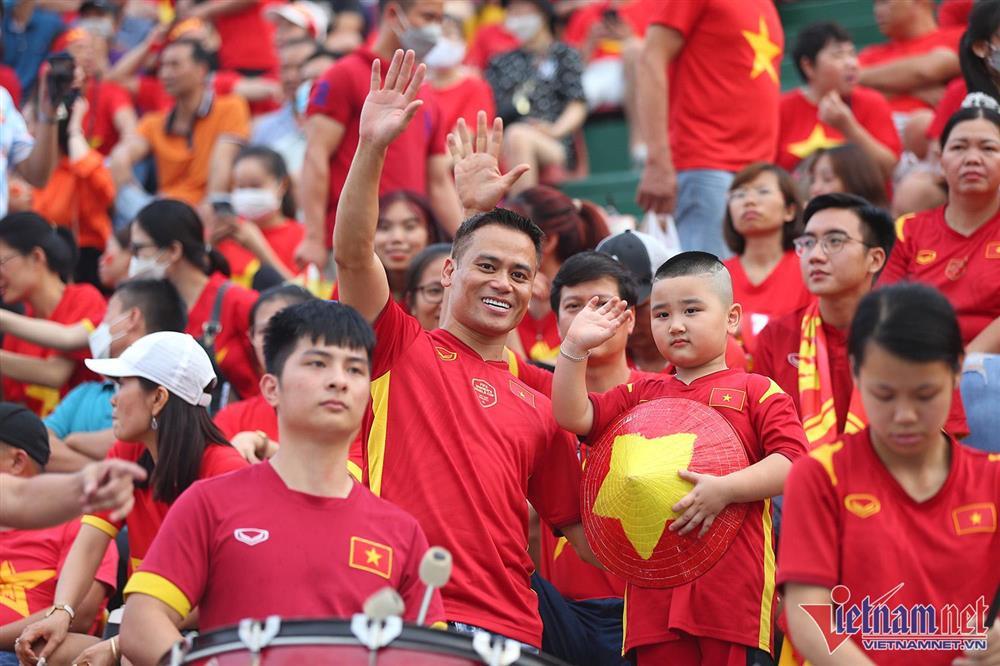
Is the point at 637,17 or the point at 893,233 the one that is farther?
the point at 637,17

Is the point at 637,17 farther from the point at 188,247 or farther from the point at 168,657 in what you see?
the point at 168,657

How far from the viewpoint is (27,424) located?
6.36 meters

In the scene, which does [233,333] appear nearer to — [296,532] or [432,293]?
[432,293]

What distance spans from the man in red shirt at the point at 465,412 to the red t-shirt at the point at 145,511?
722mm

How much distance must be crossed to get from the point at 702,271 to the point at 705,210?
9.90 feet

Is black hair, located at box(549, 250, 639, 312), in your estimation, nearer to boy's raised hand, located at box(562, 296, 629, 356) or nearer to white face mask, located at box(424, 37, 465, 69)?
boy's raised hand, located at box(562, 296, 629, 356)

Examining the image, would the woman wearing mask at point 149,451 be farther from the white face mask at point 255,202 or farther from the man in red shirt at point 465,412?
the white face mask at point 255,202

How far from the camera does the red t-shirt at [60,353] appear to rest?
7938 mm

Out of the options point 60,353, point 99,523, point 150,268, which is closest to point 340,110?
point 150,268

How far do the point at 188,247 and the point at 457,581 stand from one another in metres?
4.00

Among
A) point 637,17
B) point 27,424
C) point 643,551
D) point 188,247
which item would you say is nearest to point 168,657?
point 643,551

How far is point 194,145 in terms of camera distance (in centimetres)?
1141

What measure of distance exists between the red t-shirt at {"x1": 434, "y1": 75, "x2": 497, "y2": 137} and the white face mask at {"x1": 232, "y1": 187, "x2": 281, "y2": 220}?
1.30m

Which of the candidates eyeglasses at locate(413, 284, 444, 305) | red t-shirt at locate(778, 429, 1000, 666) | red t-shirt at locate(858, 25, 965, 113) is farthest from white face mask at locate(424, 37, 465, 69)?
red t-shirt at locate(778, 429, 1000, 666)
